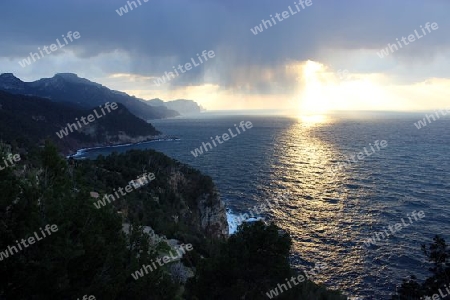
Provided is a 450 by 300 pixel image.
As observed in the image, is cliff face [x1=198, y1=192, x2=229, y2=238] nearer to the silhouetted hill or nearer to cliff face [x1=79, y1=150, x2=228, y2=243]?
cliff face [x1=79, y1=150, x2=228, y2=243]

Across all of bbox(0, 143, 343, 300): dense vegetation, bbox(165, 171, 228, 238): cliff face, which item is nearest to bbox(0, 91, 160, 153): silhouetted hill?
bbox(165, 171, 228, 238): cliff face

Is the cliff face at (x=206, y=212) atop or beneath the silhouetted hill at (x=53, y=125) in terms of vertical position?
beneath

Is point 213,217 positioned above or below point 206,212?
below

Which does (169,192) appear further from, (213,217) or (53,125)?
(53,125)

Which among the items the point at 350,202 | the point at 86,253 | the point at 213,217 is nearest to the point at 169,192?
the point at 213,217

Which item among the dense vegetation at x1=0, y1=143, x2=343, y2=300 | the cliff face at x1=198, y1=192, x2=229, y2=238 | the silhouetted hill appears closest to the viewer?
the dense vegetation at x1=0, y1=143, x2=343, y2=300

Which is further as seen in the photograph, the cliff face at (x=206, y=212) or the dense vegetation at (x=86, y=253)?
the cliff face at (x=206, y=212)

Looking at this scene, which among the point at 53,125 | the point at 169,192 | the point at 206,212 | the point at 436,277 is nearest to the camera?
the point at 436,277

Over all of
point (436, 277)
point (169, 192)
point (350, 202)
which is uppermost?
point (169, 192)

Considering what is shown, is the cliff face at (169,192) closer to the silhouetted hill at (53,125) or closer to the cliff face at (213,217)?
the cliff face at (213,217)

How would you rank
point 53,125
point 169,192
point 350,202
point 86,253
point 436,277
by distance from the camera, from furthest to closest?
point 53,125 < point 350,202 < point 169,192 < point 436,277 < point 86,253

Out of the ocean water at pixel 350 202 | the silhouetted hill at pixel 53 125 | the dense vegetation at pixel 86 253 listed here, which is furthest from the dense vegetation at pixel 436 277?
the silhouetted hill at pixel 53 125
